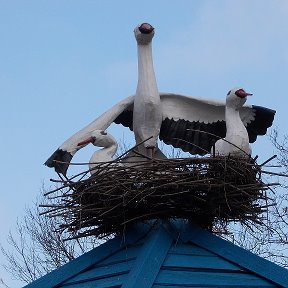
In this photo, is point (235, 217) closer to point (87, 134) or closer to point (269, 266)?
point (269, 266)

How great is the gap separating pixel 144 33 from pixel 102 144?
26.8 inches

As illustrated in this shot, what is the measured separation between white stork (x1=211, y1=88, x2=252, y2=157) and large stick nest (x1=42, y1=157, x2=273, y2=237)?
13cm

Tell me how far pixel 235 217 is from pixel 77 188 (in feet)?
2.77

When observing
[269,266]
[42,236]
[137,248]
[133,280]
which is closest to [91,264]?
[137,248]

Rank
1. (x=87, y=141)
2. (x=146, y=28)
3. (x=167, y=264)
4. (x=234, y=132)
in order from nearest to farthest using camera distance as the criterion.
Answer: (x=167, y=264) → (x=234, y=132) → (x=87, y=141) → (x=146, y=28)

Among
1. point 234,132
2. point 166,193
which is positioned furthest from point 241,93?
point 166,193

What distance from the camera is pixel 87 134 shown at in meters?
4.62

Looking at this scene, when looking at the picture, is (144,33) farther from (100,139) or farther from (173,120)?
(100,139)

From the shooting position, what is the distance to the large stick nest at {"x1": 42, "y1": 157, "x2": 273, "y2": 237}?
409cm

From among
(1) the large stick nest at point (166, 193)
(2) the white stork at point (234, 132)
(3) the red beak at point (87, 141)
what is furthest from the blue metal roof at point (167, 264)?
(3) the red beak at point (87, 141)

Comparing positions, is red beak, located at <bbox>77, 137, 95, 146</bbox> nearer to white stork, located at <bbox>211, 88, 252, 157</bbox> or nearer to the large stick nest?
the large stick nest

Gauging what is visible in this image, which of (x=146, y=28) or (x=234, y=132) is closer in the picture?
(x=234, y=132)

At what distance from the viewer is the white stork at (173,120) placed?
15.2 ft

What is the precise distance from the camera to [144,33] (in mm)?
4695
